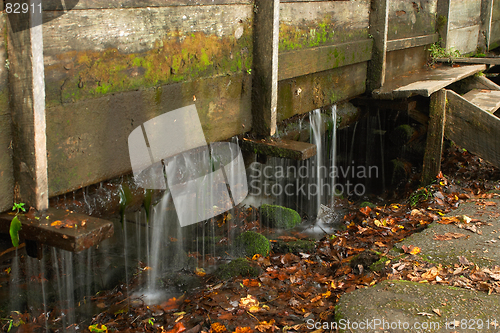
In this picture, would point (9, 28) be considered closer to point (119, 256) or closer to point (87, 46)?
point (87, 46)

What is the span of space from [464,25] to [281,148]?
764 centimetres

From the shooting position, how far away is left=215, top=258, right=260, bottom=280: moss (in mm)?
4574

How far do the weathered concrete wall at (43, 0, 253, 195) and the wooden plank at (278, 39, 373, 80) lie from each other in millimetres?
749

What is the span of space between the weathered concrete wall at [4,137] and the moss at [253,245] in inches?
112

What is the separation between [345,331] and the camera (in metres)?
3.05

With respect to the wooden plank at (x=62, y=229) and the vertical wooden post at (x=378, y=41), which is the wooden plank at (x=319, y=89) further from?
the wooden plank at (x=62, y=229)

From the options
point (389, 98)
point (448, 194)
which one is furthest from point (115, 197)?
point (389, 98)

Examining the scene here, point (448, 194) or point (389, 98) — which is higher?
point (389, 98)

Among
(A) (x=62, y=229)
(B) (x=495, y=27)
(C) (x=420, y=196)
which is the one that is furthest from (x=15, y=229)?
(B) (x=495, y=27)

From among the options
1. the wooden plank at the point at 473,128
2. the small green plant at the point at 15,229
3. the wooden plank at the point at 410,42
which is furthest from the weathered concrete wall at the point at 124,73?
the wooden plank at the point at 410,42

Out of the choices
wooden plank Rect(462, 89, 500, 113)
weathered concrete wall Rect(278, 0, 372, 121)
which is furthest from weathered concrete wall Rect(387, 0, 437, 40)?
wooden plank Rect(462, 89, 500, 113)

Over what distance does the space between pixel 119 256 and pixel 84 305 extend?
0.61 metres

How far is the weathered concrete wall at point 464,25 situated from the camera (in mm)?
9766

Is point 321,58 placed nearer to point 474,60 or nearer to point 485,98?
point 485,98
